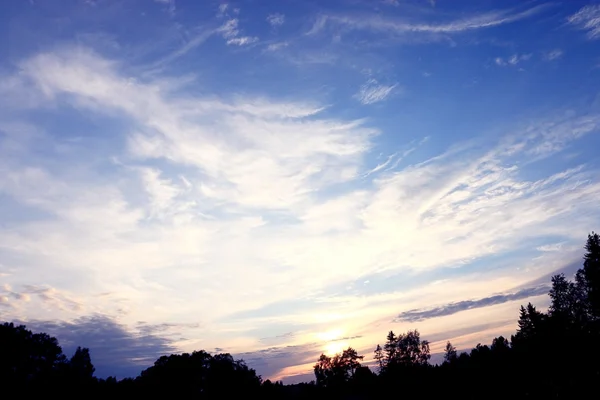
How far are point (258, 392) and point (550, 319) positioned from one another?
73.0 meters

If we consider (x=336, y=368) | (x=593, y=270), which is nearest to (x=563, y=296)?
(x=593, y=270)

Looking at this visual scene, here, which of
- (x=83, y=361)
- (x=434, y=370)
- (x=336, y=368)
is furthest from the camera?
(x=336, y=368)

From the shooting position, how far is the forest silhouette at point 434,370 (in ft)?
217

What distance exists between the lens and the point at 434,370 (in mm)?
105438

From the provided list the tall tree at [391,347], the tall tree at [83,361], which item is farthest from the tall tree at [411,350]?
the tall tree at [83,361]

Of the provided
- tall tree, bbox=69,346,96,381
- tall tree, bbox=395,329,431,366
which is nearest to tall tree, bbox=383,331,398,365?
tall tree, bbox=395,329,431,366

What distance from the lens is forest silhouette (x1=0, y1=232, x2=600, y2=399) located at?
66062 mm

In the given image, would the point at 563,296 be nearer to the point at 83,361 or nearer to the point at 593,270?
the point at 593,270

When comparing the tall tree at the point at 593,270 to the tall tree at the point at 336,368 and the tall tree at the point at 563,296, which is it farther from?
the tall tree at the point at 336,368

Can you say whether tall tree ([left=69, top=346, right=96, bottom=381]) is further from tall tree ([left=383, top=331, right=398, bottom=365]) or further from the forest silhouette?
tall tree ([left=383, top=331, right=398, bottom=365])

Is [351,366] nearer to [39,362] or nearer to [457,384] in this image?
[457,384]

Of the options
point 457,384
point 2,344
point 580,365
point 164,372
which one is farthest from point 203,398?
point 580,365

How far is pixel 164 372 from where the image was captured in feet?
341

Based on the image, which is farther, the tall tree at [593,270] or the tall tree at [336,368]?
the tall tree at [336,368]
